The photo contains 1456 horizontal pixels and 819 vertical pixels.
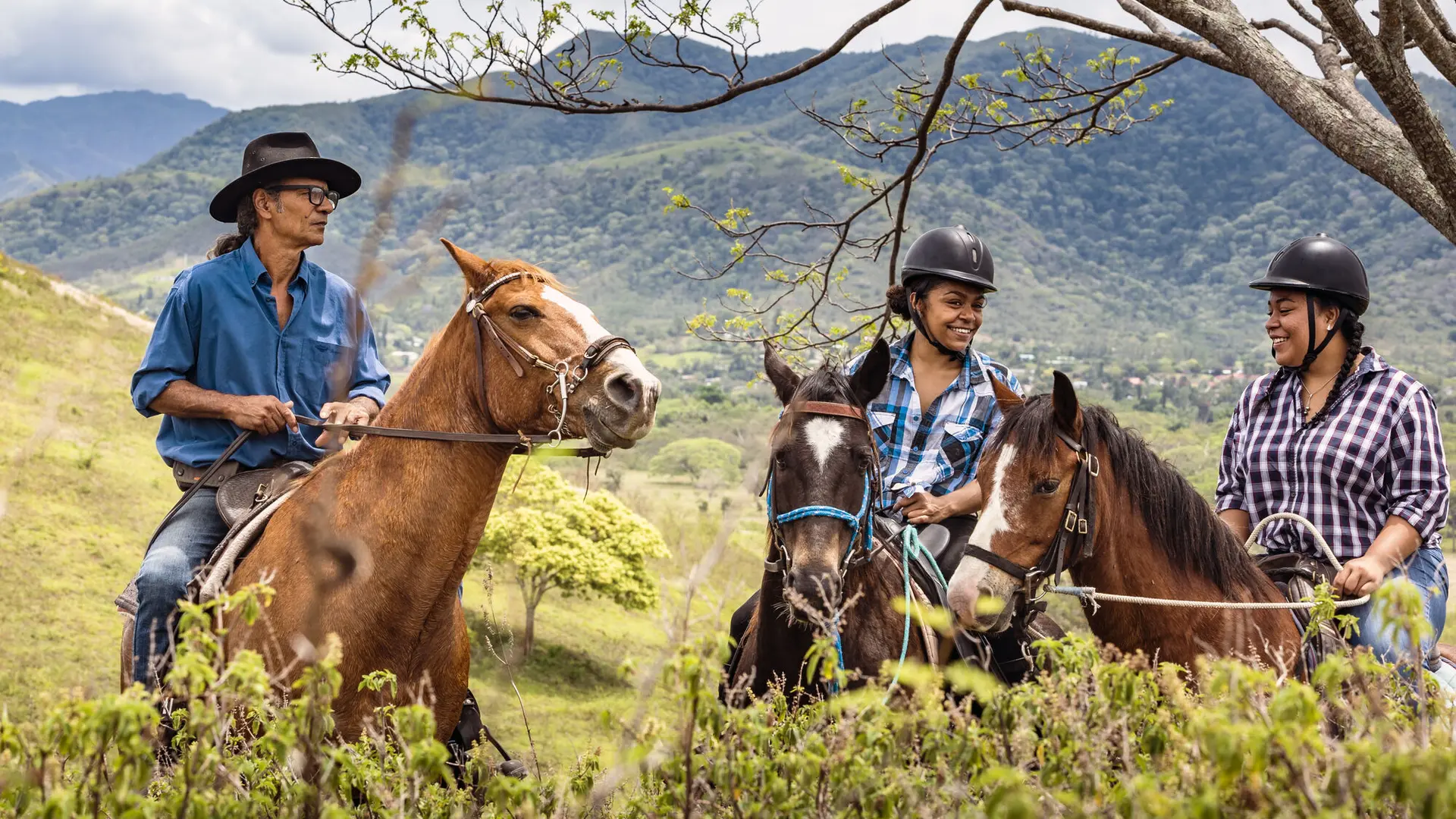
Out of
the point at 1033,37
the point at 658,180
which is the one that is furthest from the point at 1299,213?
the point at 1033,37

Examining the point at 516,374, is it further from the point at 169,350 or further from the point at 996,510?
the point at 996,510

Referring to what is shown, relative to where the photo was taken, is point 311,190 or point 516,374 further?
point 311,190

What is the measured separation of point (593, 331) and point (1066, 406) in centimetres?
191

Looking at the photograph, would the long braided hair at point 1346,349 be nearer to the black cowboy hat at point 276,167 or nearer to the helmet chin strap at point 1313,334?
the helmet chin strap at point 1313,334

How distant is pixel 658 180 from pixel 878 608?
192 m

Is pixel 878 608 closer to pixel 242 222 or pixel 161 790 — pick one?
pixel 161 790

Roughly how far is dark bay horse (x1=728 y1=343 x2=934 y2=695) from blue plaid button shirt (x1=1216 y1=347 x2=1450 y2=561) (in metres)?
1.82

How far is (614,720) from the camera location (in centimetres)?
230

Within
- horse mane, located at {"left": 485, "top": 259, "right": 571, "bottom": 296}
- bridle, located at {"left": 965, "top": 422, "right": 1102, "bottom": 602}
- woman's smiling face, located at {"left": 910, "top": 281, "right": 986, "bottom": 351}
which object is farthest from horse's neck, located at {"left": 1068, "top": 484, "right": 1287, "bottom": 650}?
horse mane, located at {"left": 485, "top": 259, "right": 571, "bottom": 296}

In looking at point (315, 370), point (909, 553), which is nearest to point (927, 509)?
point (909, 553)

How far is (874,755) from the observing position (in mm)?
2596

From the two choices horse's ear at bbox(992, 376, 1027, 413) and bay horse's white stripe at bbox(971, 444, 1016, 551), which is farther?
horse's ear at bbox(992, 376, 1027, 413)

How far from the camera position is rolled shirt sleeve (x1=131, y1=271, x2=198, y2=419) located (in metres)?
4.32

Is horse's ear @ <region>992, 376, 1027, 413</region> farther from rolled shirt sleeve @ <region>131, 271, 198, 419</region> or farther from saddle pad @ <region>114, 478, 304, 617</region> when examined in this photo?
rolled shirt sleeve @ <region>131, 271, 198, 419</region>
